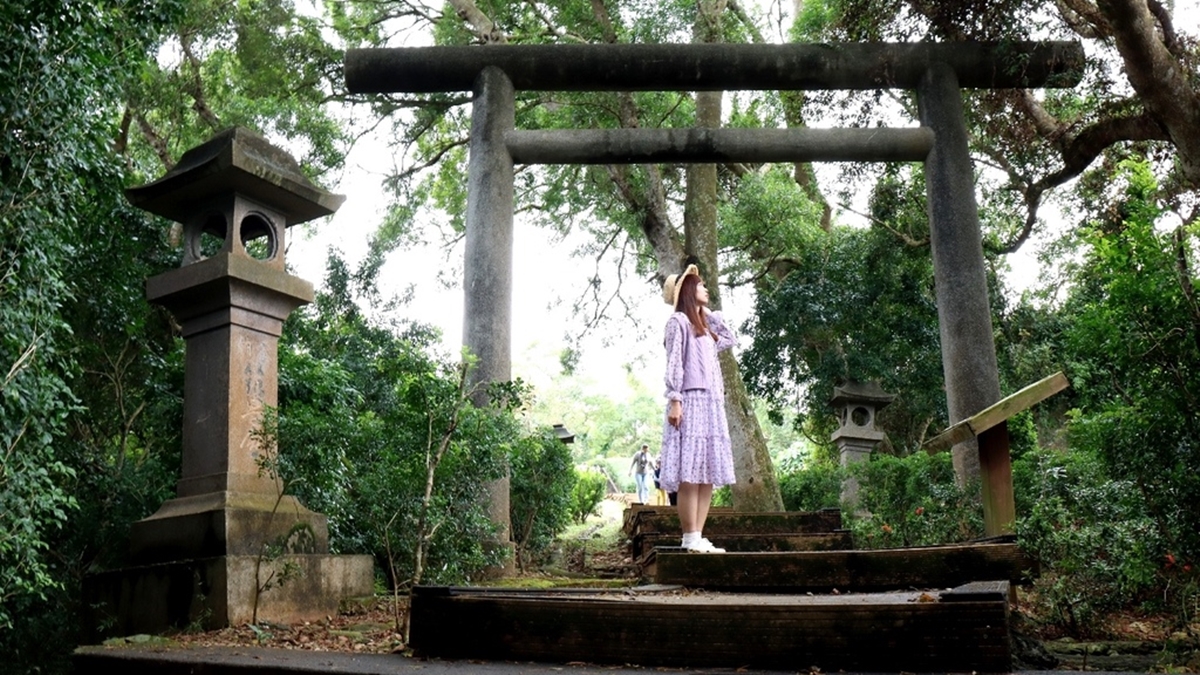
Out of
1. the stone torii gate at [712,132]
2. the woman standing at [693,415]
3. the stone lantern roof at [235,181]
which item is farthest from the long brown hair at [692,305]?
the stone torii gate at [712,132]

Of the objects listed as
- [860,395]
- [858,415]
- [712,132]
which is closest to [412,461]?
[712,132]

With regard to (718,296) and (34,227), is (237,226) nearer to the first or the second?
(34,227)

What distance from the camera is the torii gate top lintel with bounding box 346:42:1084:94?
404 inches

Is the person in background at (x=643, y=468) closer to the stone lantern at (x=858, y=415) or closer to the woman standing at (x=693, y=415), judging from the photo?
the stone lantern at (x=858, y=415)

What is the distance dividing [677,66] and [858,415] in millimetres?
6659

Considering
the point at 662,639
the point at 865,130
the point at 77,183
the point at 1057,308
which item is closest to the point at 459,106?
the point at 865,130

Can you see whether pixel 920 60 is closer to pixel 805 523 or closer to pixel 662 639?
pixel 805 523

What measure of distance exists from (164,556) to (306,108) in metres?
9.66

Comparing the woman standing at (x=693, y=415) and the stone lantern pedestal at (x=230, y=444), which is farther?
the woman standing at (x=693, y=415)

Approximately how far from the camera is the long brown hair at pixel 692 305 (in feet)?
22.7

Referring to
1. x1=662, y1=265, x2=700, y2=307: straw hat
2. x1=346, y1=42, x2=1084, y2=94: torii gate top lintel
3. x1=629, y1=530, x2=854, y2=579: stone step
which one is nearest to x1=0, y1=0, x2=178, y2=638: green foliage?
x1=662, y1=265, x2=700, y2=307: straw hat

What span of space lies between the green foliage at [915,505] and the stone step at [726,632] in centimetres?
419

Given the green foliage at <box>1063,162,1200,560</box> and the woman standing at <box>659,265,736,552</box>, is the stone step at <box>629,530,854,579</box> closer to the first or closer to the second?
the woman standing at <box>659,265,736,552</box>

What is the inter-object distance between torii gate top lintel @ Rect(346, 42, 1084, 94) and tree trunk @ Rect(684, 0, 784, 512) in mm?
1611
